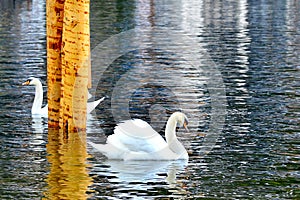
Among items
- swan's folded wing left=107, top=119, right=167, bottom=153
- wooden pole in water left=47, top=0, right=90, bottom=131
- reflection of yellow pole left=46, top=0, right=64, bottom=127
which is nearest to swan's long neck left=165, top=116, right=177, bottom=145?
swan's folded wing left=107, top=119, right=167, bottom=153

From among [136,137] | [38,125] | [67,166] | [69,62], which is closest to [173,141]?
[136,137]

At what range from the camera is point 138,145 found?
17.7 meters

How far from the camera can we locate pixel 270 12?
2500 inches

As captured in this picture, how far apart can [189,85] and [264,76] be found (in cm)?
297

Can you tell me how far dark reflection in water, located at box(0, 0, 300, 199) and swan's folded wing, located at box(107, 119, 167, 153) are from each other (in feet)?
1.14

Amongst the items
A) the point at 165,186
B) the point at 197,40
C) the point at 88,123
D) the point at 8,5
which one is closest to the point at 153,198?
the point at 165,186

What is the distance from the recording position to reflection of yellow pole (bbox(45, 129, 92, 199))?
15312 mm

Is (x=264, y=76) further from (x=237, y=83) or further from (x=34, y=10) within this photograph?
(x=34, y=10)

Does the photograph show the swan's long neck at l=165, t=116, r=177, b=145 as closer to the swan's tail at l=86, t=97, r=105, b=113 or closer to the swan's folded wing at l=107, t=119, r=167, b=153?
the swan's folded wing at l=107, t=119, r=167, b=153

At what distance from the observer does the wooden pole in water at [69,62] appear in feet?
62.2

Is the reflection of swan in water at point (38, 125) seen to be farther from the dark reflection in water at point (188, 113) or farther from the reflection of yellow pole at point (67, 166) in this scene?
the reflection of yellow pole at point (67, 166)

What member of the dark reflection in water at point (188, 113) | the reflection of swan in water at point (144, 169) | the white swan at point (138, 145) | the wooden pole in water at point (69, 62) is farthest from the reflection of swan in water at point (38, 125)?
the reflection of swan in water at point (144, 169)

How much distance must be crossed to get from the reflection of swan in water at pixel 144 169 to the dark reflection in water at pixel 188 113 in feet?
0.06

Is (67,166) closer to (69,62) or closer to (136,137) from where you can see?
(136,137)
